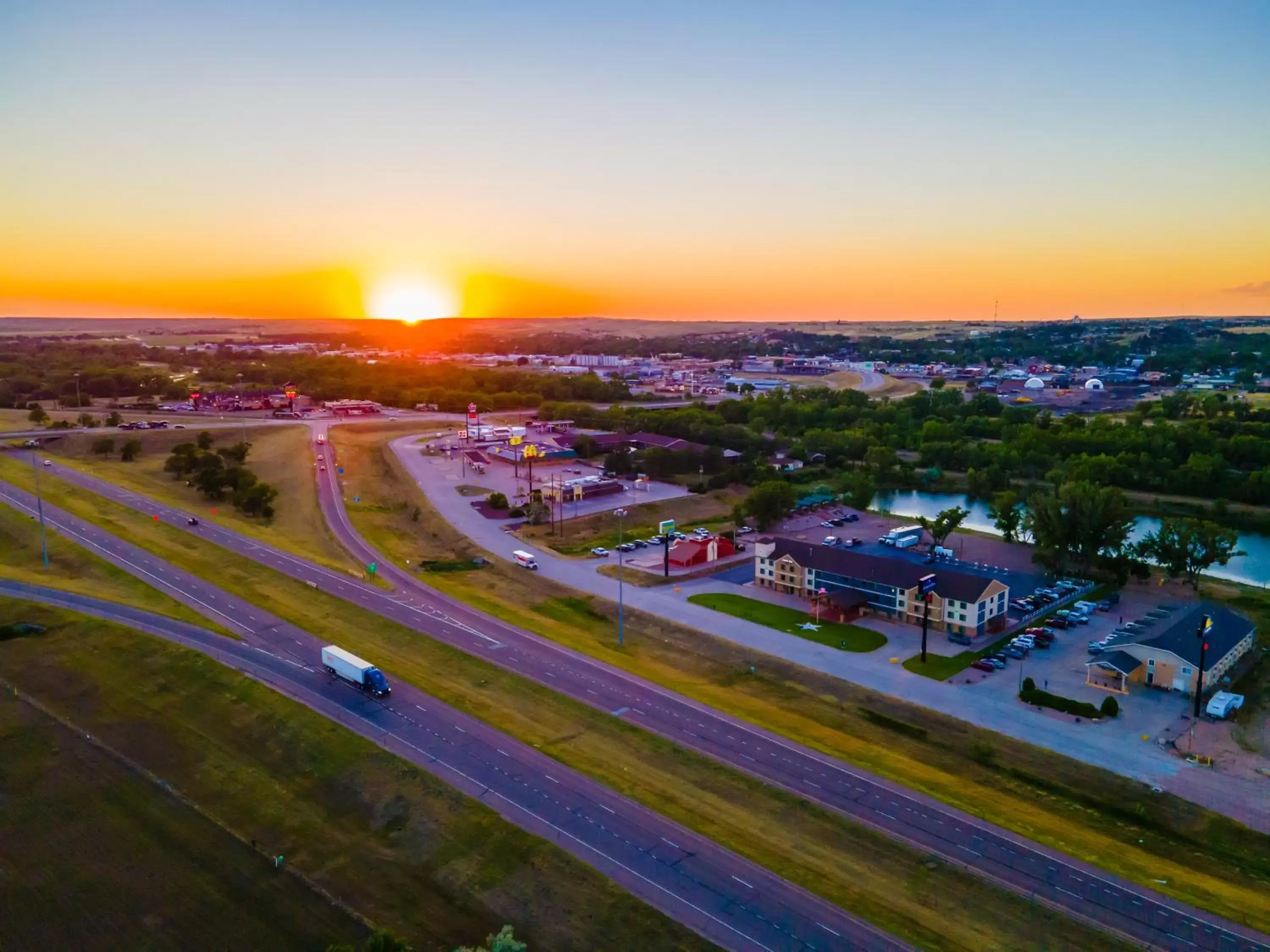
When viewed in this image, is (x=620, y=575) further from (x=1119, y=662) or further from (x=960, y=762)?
(x=1119, y=662)

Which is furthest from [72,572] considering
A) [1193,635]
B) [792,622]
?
[1193,635]

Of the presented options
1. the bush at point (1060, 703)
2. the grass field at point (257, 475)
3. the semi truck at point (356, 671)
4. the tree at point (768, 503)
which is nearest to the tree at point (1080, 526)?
the tree at point (768, 503)

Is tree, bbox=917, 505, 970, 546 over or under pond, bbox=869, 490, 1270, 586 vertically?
over

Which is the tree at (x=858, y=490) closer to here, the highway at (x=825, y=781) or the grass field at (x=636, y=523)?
the grass field at (x=636, y=523)

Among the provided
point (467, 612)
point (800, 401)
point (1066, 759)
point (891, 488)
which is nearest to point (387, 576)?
point (467, 612)

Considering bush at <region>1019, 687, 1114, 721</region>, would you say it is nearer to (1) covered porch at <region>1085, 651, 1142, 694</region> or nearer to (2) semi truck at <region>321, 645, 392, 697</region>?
(1) covered porch at <region>1085, 651, 1142, 694</region>

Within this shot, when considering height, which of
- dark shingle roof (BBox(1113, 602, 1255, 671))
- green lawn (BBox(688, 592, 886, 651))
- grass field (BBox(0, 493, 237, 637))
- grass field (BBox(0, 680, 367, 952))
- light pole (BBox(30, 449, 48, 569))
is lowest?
green lawn (BBox(688, 592, 886, 651))

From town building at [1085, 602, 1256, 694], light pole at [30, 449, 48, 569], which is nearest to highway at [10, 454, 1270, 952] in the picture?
town building at [1085, 602, 1256, 694]

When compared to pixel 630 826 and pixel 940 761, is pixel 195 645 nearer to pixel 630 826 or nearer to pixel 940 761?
pixel 630 826

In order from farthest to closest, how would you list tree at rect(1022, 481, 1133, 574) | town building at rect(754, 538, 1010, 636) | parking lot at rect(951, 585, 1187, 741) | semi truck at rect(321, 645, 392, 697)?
tree at rect(1022, 481, 1133, 574)
town building at rect(754, 538, 1010, 636)
parking lot at rect(951, 585, 1187, 741)
semi truck at rect(321, 645, 392, 697)
